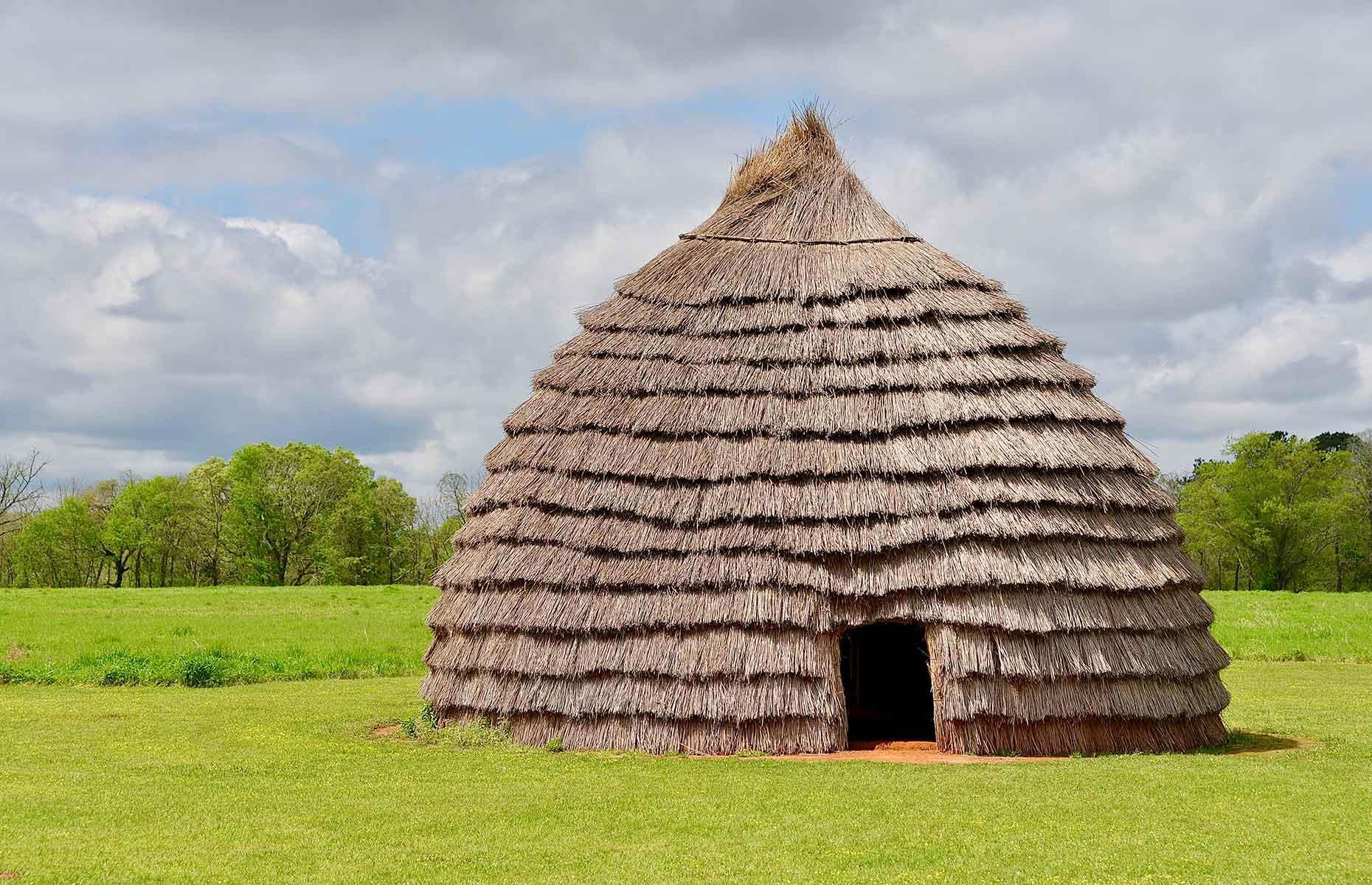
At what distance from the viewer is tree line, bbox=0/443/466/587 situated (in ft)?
259

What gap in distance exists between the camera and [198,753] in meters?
18.8

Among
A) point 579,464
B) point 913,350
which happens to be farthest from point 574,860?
point 913,350

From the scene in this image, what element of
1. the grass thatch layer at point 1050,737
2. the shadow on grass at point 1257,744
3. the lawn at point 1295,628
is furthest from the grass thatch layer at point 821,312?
the lawn at point 1295,628

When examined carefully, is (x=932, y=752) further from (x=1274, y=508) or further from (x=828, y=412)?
(x=1274, y=508)

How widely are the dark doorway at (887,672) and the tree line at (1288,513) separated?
54.7 meters

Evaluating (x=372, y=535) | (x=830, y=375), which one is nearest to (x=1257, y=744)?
(x=830, y=375)

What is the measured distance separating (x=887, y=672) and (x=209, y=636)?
2315 centimetres

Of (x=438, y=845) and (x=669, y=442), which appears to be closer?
(x=438, y=845)

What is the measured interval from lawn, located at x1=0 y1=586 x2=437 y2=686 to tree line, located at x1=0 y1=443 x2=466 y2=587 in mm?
20162

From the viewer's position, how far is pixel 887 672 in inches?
1013

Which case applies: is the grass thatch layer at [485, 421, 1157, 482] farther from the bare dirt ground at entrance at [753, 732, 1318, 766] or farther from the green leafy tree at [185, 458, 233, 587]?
the green leafy tree at [185, 458, 233, 587]

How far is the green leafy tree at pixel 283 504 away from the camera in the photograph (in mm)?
78688

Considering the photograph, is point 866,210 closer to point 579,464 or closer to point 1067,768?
point 579,464

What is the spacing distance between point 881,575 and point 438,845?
8473mm
